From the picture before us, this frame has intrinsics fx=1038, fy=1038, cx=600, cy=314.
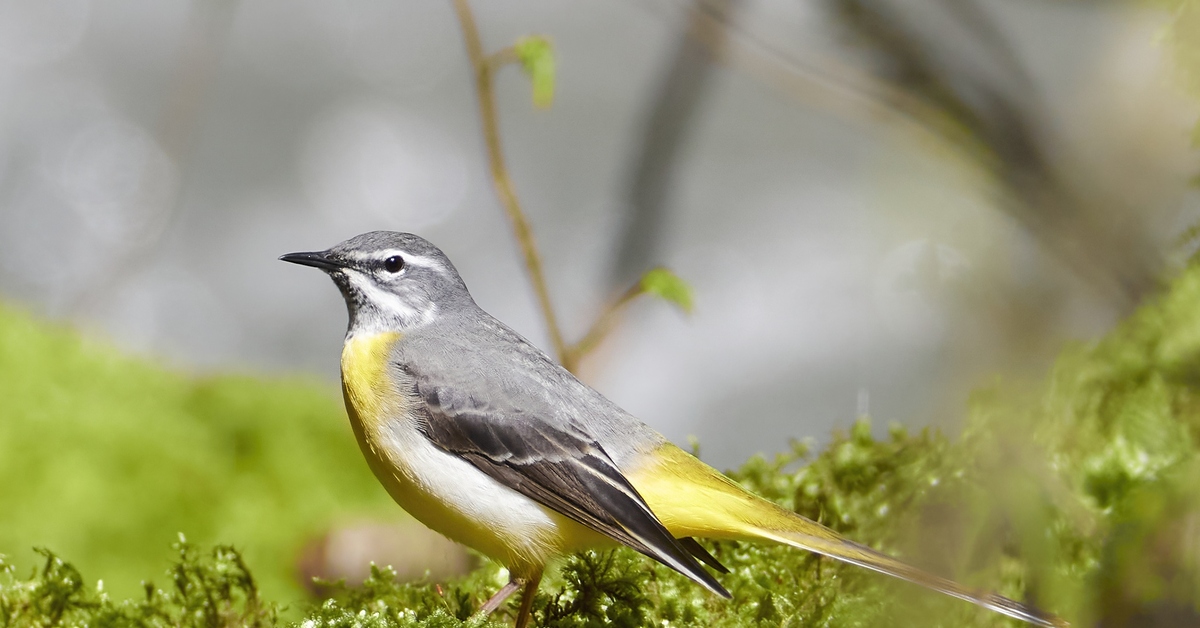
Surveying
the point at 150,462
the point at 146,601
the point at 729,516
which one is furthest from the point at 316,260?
the point at 150,462

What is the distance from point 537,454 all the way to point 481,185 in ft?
15.2

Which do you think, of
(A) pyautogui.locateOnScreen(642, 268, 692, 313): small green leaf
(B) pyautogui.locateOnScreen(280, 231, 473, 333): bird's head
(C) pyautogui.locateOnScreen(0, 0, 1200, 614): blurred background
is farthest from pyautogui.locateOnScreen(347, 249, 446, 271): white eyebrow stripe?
(C) pyautogui.locateOnScreen(0, 0, 1200, 614): blurred background

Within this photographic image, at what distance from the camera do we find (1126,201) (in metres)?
2.94

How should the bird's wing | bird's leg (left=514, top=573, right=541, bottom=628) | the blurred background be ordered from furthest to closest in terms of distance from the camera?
the blurred background → bird's leg (left=514, top=573, right=541, bottom=628) → the bird's wing

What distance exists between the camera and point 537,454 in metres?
2.80

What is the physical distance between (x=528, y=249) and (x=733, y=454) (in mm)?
3019

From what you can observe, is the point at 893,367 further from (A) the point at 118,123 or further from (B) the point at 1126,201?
(A) the point at 118,123

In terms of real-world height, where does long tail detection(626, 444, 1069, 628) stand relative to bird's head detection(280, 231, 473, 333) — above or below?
below

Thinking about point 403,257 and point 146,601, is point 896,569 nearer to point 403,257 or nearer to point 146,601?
point 403,257

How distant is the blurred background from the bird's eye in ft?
11.0

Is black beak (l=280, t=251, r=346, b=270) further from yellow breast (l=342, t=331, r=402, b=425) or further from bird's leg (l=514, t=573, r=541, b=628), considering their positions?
bird's leg (l=514, t=573, r=541, b=628)

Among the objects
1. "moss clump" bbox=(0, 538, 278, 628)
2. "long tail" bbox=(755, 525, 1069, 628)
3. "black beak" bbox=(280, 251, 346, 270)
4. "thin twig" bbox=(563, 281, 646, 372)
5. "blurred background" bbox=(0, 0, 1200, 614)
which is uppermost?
"blurred background" bbox=(0, 0, 1200, 614)

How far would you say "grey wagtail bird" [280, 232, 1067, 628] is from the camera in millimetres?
2643

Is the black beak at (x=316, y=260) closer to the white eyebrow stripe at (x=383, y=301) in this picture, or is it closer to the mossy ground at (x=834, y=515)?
the white eyebrow stripe at (x=383, y=301)
